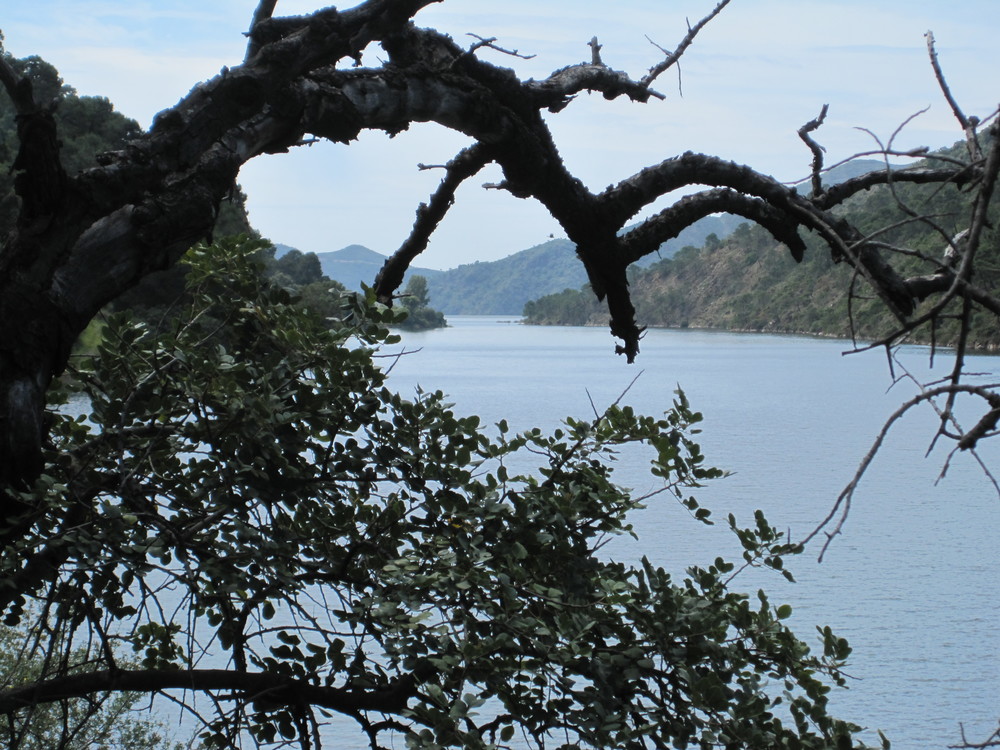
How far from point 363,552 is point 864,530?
381 inches

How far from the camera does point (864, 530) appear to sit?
442 inches

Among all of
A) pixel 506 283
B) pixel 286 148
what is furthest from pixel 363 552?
pixel 506 283

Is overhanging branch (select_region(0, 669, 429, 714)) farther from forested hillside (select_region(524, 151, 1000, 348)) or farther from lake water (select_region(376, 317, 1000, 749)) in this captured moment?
forested hillside (select_region(524, 151, 1000, 348))

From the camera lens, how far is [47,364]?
1.93 m

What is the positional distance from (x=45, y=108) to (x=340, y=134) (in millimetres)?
701

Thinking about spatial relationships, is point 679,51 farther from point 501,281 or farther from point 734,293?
point 501,281

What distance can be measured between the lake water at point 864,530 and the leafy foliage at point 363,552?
0.34 meters

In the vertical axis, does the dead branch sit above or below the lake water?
above

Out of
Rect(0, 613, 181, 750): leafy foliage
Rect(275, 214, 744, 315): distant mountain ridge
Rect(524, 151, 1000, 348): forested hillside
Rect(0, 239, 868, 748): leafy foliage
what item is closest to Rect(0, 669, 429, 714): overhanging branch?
Rect(0, 239, 868, 748): leafy foliage

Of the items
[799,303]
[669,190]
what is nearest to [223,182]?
[669,190]

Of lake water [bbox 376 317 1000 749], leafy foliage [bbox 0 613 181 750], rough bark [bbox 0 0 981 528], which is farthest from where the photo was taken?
lake water [bbox 376 317 1000 749]

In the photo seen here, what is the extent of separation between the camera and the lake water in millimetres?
7594

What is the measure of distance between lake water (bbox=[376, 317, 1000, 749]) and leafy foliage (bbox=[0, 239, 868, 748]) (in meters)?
0.34

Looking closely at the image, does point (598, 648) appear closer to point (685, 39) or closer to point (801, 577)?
point (685, 39)
